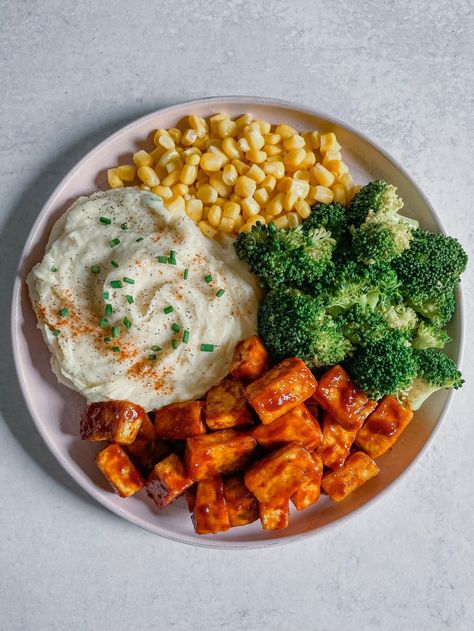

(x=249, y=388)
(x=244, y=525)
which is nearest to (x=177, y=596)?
(x=244, y=525)

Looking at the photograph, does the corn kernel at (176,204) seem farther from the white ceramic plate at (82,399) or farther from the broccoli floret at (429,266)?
the broccoli floret at (429,266)

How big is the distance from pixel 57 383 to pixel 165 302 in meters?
0.99

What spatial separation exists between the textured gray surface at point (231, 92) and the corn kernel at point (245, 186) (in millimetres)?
809

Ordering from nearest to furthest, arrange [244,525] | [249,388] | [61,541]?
[249,388] → [244,525] → [61,541]

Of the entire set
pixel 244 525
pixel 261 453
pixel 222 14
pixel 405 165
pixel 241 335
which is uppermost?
pixel 222 14

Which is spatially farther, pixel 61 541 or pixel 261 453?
pixel 61 541

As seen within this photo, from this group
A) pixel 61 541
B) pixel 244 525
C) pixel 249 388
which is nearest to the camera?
pixel 249 388

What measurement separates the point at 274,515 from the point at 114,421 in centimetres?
123

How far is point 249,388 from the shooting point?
3836 mm

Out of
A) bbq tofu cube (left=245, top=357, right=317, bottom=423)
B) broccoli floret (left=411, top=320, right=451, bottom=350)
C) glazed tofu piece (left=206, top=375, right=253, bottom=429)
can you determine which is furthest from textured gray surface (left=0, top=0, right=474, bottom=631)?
bbq tofu cube (left=245, top=357, right=317, bottom=423)

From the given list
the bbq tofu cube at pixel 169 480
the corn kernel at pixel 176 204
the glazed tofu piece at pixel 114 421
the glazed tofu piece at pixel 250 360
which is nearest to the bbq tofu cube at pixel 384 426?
the glazed tofu piece at pixel 250 360

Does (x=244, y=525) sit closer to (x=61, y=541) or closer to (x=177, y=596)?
(x=177, y=596)

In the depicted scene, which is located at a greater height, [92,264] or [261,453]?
[92,264]

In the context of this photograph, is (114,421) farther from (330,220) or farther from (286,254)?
(330,220)
